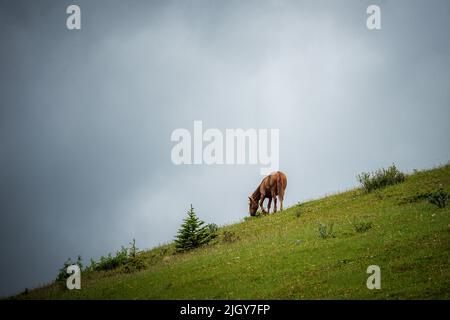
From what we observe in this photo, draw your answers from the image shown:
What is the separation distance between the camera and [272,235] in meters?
23.9

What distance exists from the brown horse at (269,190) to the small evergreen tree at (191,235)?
893cm

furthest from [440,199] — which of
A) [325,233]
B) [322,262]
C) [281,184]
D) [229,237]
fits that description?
[281,184]

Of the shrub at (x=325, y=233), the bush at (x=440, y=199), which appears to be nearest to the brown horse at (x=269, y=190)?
the shrub at (x=325, y=233)

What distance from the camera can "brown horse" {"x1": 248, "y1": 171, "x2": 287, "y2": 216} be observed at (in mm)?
33906

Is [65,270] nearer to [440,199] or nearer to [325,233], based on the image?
[325,233]

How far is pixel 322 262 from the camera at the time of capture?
53.6 ft

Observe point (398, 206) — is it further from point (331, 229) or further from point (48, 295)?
point (48, 295)

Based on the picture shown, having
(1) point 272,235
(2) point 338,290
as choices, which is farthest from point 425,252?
(1) point 272,235

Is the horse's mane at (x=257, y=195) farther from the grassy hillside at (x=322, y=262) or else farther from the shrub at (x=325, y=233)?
the shrub at (x=325, y=233)

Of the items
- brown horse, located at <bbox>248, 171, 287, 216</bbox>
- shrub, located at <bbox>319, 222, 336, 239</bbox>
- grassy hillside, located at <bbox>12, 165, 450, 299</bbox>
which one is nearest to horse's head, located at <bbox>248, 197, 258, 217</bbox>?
brown horse, located at <bbox>248, 171, 287, 216</bbox>

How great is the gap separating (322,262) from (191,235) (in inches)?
449

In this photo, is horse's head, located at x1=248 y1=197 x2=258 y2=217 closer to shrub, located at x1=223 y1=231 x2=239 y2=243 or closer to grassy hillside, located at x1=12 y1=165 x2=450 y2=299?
shrub, located at x1=223 y1=231 x2=239 y2=243

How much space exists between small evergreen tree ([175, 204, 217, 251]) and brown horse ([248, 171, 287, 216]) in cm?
893
